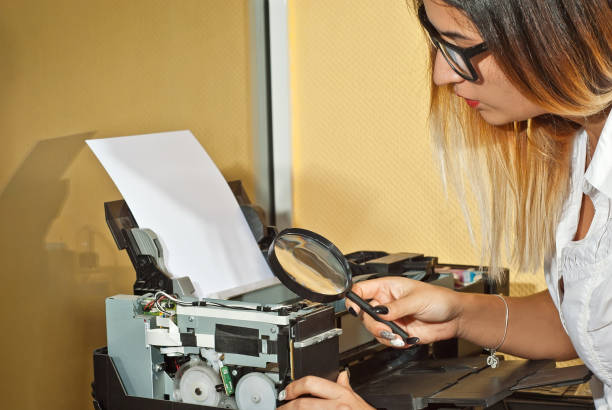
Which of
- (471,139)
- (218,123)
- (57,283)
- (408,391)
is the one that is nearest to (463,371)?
(408,391)

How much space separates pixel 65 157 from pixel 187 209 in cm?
25

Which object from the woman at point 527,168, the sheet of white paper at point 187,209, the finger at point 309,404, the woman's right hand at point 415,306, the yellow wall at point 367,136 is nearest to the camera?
the woman at point 527,168

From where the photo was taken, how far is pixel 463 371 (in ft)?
3.43

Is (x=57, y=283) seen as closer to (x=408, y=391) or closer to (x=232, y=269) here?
(x=232, y=269)

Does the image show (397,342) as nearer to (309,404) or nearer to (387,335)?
(387,335)

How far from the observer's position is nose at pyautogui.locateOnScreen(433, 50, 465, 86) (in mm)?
858

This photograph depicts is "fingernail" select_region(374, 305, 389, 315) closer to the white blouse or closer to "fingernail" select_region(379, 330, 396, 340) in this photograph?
"fingernail" select_region(379, 330, 396, 340)

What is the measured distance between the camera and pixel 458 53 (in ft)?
2.67

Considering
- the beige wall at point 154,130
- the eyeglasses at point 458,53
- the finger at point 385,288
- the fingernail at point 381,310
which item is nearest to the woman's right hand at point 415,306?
the finger at point 385,288

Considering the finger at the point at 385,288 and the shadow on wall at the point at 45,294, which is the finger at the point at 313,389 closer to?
the finger at the point at 385,288

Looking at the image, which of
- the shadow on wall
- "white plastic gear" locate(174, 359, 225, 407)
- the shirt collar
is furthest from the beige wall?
the shirt collar

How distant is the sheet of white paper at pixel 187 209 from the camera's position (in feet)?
3.68

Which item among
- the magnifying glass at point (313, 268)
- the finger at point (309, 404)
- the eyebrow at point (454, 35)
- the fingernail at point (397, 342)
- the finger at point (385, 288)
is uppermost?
the eyebrow at point (454, 35)

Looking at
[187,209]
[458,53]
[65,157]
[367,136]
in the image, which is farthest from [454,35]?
[367,136]
